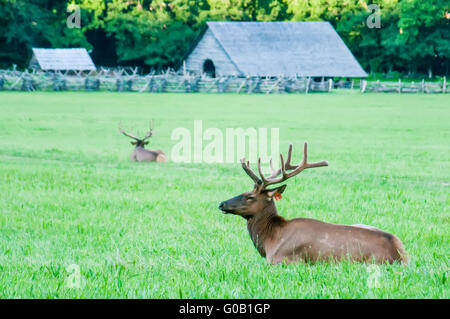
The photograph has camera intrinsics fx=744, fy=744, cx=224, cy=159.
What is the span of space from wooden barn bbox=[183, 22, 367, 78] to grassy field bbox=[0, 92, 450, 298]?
111ft

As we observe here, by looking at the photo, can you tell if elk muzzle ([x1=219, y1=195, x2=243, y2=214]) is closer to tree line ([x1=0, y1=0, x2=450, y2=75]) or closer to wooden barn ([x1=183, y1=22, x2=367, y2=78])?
wooden barn ([x1=183, y1=22, x2=367, y2=78])

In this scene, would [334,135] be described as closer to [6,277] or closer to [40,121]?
[40,121]

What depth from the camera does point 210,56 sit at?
5969 cm

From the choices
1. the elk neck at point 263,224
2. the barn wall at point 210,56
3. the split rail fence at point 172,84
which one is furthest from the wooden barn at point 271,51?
the elk neck at point 263,224

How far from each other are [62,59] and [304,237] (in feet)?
178

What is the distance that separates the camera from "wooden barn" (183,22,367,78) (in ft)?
193

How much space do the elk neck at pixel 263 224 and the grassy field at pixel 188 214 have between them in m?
0.19

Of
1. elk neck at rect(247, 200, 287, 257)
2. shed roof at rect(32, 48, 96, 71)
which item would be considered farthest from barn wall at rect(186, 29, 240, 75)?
elk neck at rect(247, 200, 287, 257)

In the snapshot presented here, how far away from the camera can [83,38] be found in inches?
2434

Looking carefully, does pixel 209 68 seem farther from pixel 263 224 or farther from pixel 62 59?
pixel 263 224

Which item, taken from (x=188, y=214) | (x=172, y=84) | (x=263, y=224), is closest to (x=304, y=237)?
(x=263, y=224)

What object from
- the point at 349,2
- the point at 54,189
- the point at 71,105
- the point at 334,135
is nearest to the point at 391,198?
the point at 54,189

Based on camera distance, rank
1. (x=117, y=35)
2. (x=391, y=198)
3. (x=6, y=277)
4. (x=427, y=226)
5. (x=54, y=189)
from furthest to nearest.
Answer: (x=117, y=35) → (x=54, y=189) → (x=391, y=198) → (x=427, y=226) → (x=6, y=277)

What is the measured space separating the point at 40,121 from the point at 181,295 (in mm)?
23436
